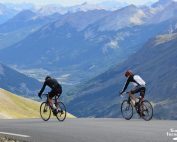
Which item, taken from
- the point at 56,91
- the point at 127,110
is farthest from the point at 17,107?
the point at 56,91

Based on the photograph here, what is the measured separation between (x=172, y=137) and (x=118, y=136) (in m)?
2.54

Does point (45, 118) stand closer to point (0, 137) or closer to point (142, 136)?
point (0, 137)

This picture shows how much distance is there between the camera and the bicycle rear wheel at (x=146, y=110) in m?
33.0

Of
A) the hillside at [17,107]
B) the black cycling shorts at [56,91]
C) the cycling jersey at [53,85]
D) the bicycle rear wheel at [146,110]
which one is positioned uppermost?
the hillside at [17,107]

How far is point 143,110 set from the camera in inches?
1309

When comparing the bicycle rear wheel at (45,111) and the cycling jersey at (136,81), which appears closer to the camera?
the cycling jersey at (136,81)

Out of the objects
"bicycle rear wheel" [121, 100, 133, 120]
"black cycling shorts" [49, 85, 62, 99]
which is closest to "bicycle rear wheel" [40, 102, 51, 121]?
"black cycling shorts" [49, 85, 62, 99]

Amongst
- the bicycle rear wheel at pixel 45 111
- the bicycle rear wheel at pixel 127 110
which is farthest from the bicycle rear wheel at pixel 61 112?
the bicycle rear wheel at pixel 127 110

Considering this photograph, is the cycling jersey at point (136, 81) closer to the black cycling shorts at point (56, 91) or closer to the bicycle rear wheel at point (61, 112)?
the black cycling shorts at point (56, 91)

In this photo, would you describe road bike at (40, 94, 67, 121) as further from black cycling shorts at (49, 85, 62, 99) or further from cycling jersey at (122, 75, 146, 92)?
cycling jersey at (122, 75, 146, 92)

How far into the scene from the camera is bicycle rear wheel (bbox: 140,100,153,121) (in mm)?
32969

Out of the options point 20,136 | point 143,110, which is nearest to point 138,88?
point 143,110

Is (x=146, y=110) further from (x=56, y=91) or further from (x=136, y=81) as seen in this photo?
(x=56, y=91)

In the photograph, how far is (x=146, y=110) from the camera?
3319 centimetres
